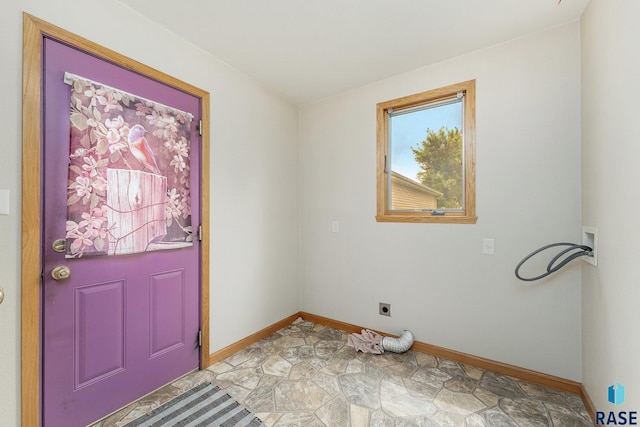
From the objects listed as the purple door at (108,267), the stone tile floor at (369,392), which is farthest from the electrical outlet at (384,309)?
the purple door at (108,267)

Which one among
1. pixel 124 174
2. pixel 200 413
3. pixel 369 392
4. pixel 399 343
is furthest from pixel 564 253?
pixel 124 174

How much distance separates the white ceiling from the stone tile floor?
253 cm

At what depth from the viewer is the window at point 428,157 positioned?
2.27 m

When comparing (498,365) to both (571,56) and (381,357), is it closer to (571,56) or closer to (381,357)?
(381,357)

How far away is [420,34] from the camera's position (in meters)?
2.00

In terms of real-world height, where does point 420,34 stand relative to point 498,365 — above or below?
above

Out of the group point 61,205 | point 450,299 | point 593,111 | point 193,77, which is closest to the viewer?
point 61,205

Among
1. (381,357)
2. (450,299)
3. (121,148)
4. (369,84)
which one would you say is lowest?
(381,357)

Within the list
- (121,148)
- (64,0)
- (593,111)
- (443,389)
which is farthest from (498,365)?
(64,0)

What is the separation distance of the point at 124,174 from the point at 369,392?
2168 mm

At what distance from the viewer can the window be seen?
7.46ft

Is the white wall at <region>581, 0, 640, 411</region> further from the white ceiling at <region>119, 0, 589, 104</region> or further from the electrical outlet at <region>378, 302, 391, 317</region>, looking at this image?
the electrical outlet at <region>378, 302, 391, 317</region>

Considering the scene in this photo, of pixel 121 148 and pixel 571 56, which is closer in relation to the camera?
pixel 121 148

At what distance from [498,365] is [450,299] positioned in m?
0.56
